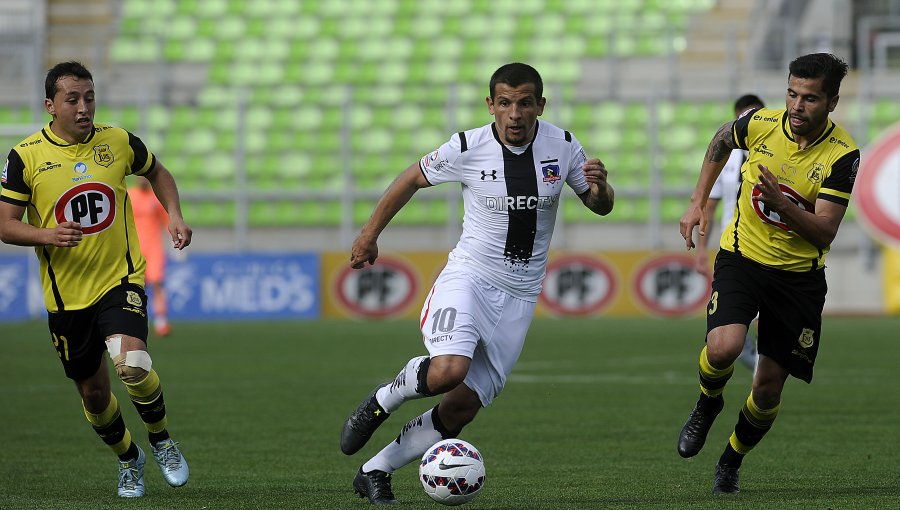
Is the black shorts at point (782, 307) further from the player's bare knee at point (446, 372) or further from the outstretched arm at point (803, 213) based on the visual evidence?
the player's bare knee at point (446, 372)

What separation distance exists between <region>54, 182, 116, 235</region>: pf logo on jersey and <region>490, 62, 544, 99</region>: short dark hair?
206 centimetres

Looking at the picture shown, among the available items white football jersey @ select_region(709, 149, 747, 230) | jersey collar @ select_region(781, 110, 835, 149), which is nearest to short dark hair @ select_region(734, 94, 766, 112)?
white football jersey @ select_region(709, 149, 747, 230)

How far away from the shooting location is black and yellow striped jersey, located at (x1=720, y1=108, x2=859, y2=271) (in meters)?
6.81

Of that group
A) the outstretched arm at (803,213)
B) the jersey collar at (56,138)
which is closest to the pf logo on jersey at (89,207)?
the jersey collar at (56,138)

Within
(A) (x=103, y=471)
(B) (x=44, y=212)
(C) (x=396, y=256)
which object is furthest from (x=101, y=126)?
(C) (x=396, y=256)

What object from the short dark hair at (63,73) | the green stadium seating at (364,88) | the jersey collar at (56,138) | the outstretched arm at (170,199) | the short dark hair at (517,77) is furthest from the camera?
the green stadium seating at (364,88)

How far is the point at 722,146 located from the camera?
23.7ft

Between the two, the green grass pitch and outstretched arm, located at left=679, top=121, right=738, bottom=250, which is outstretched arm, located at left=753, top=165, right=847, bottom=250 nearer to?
outstretched arm, located at left=679, top=121, right=738, bottom=250

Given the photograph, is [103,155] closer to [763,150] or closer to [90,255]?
[90,255]

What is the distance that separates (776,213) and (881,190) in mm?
15890

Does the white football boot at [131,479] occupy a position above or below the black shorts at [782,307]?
below

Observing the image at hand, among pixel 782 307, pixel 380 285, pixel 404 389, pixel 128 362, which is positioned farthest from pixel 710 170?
pixel 380 285

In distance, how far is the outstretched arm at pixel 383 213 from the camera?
657 centimetres

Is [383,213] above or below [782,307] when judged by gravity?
above
